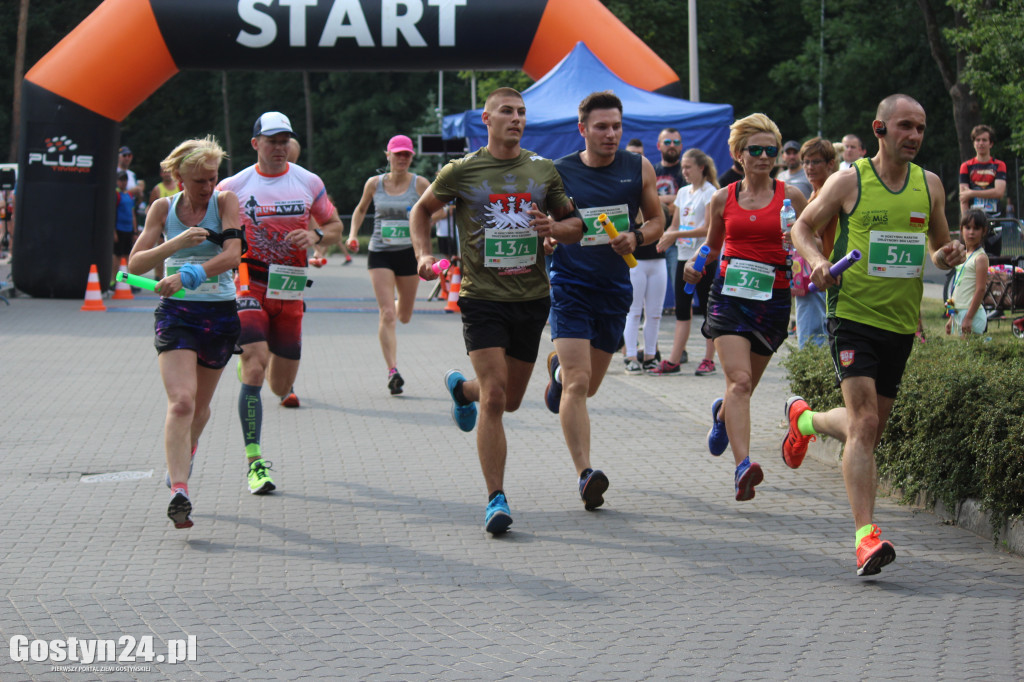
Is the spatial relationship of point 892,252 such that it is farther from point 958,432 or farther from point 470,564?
point 470,564

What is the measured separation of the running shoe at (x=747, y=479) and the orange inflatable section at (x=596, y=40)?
11930 mm

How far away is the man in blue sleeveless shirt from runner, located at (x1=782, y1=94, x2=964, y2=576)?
4.25 feet

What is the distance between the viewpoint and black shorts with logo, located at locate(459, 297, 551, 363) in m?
6.11

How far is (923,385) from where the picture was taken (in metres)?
6.72

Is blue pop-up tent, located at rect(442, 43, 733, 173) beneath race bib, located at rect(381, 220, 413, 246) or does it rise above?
above

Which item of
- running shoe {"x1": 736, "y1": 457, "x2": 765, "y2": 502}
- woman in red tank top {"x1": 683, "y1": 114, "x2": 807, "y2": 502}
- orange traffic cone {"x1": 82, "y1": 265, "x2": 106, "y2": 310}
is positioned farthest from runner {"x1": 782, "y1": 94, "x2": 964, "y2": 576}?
orange traffic cone {"x1": 82, "y1": 265, "x2": 106, "y2": 310}

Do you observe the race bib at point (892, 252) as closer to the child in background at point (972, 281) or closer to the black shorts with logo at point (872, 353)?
the black shorts with logo at point (872, 353)

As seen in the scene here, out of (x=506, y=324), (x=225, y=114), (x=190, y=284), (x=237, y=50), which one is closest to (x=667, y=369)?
(x=506, y=324)

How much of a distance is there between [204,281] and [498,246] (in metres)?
1.46

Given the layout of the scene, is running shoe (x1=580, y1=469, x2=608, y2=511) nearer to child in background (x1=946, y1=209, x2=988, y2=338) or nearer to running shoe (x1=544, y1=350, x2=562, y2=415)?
running shoe (x1=544, y1=350, x2=562, y2=415)

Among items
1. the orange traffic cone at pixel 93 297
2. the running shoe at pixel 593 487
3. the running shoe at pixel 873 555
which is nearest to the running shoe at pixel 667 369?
the running shoe at pixel 593 487

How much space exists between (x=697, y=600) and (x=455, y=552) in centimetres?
124

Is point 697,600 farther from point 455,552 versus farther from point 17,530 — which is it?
point 17,530

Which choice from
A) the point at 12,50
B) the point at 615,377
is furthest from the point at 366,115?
Answer: the point at 615,377
